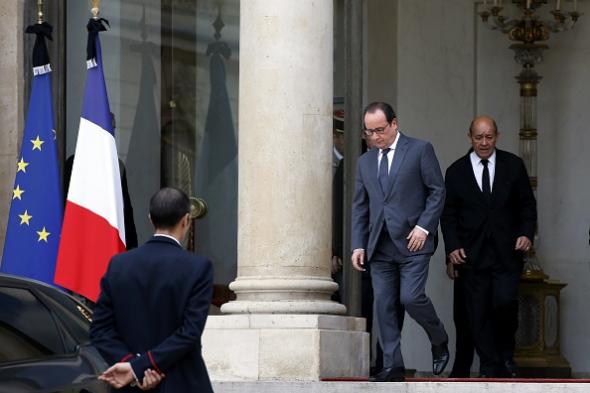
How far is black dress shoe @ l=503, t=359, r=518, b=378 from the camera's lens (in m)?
13.3

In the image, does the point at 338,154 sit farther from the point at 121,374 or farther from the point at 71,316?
the point at 121,374

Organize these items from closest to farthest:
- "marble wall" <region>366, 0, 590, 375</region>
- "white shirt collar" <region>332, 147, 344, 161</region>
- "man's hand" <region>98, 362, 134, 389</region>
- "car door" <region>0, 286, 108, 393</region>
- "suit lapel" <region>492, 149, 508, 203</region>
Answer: "man's hand" <region>98, 362, 134, 389</region>
"car door" <region>0, 286, 108, 393</region>
"suit lapel" <region>492, 149, 508, 203</region>
"white shirt collar" <region>332, 147, 344, 161</region>
"marble wall" <region>366, 0, 590, 375</region>

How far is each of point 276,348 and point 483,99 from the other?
4434mm

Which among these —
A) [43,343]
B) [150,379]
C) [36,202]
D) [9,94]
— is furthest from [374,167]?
[150,379]

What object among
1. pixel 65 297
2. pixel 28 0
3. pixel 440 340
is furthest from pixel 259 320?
pixel 28 0

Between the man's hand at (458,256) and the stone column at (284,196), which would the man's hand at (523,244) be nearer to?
the man's hand at (458,256)

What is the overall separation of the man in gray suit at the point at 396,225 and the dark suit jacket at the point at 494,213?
1.08 meters

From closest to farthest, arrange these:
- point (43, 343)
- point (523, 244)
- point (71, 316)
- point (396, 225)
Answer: point (43, 343), point (71, 316), point (396, 225), point (523, 244)

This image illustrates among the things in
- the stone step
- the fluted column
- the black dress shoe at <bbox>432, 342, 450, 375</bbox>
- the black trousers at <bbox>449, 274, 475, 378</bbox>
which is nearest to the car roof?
the stone step

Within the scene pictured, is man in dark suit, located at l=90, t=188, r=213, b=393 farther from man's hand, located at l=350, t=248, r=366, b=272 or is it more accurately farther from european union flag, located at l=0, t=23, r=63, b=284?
european union flag, located at l=0, t=23, r=63, b=284

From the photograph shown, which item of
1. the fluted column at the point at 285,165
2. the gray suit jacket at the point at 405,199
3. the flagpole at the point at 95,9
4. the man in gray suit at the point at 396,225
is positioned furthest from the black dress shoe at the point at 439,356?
the flagpole at the point at 95,9

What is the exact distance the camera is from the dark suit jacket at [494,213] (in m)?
13.3

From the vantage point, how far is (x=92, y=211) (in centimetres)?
1409

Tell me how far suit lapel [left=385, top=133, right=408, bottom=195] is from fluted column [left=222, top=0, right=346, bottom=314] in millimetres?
861
